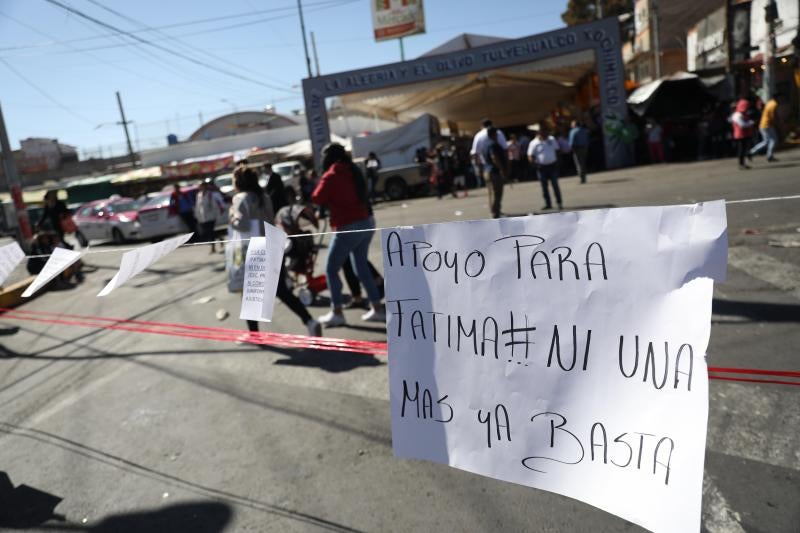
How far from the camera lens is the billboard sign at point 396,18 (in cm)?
3034

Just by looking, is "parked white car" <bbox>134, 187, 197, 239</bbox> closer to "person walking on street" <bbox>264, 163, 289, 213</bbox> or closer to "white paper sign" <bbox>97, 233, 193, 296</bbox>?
"person walking on street" <bbox>264, 163, 289, 213</bbox>

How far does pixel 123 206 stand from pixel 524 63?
1477 centimetres

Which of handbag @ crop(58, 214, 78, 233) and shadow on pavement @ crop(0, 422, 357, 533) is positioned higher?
handbag @ crop(58, 214, 78, 233)

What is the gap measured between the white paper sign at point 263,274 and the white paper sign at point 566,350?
0.75 metres

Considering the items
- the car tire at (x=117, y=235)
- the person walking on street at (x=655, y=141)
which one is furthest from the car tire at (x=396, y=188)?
the car tire at (x=117, y=235)

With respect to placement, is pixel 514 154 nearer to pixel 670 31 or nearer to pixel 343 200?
pixel 343 200

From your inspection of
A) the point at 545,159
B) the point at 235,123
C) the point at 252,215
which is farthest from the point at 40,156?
the point at 252,215

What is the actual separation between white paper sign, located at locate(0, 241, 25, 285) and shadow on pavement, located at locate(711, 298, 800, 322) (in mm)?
5164

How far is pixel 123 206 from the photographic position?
17328 millimetres

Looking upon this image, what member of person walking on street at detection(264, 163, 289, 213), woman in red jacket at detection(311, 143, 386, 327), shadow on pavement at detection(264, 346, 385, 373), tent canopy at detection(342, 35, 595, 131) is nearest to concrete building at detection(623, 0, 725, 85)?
tent canopy at detection(342, 35, 595, 131)

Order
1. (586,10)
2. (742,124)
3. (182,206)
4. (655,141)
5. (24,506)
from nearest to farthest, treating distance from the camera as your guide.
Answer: (24,506), (182,206), (742,124), (655,141), (586,10)

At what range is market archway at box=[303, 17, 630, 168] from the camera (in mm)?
18297

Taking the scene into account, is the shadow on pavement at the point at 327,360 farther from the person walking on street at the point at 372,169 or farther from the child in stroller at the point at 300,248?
the person walking on street at the point at 372,169

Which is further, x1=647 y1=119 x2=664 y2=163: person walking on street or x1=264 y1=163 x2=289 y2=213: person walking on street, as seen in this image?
x1=647 y1=119 x2=664 y2=163: person walking on street
